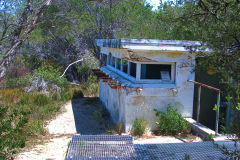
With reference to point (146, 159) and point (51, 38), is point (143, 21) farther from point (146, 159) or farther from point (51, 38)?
point (146, 159)

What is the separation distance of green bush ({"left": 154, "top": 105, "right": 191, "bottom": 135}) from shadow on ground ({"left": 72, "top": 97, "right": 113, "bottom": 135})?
1540 mm

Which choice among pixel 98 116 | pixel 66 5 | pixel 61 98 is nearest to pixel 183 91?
pixel 98 116

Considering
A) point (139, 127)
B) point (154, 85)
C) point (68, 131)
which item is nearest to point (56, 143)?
point (68, 131)

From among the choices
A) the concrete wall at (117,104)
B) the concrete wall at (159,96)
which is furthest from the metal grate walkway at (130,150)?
the concrete wall at (117,104)

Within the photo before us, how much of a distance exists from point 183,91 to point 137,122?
1.46 meters

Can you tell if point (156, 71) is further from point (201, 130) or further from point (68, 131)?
point (68, 131)

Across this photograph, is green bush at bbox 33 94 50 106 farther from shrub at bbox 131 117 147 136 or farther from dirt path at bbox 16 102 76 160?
shrub at bbox 131 117 147 136

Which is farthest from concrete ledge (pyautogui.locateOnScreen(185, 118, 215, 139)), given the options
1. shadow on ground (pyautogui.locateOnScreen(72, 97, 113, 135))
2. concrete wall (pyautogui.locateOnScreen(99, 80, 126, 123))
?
shadow on ground (pyautogui.locateOnScreen(72, 97, 113, 135))

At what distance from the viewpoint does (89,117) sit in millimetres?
9438

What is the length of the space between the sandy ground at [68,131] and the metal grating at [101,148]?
17.6 inches

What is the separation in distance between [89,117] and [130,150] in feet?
16.6

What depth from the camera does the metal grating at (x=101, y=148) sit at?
4.29 meters

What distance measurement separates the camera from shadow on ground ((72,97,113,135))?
311 inches

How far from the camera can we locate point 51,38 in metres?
15.8
